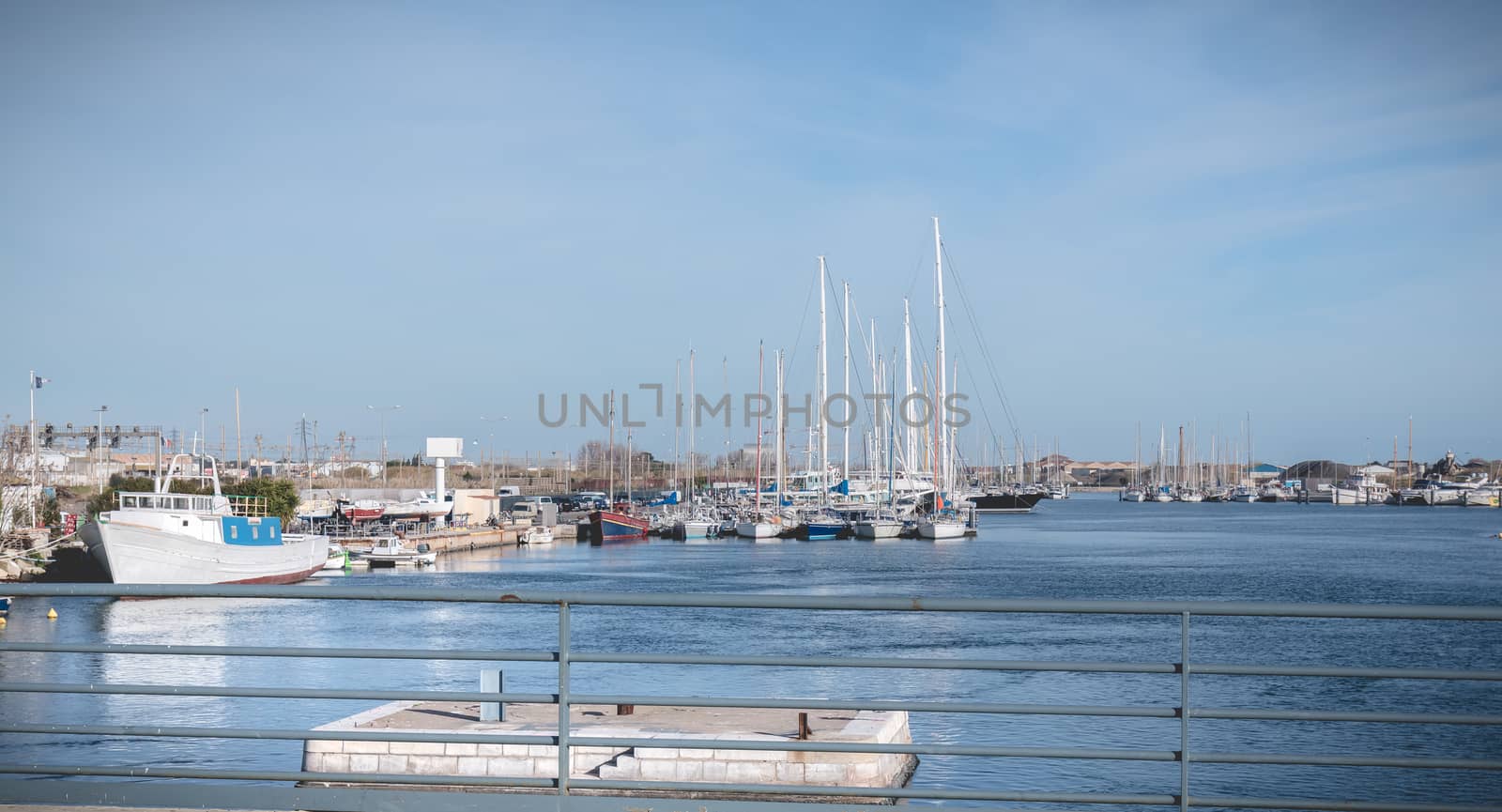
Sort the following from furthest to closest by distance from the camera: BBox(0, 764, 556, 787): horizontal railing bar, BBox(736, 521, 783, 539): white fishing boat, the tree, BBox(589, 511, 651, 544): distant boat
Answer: BBox(589, 511, 651, 544): distant boat → BBox(736, 521, 783, 539): white fishing boat → the tree → BBox(0, 764, 556, 787): horizontal railing bar

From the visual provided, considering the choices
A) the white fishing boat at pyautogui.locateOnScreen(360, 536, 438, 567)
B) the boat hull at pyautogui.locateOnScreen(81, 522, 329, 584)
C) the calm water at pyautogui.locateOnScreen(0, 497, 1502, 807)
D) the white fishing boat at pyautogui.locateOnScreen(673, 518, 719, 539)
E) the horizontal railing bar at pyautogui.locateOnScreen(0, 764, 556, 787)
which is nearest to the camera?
the horizontal railing bar at pyautogui.locateOnScreen(0, 764, 556, 787)

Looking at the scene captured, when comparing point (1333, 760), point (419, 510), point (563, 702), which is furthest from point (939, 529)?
point (563, 702)

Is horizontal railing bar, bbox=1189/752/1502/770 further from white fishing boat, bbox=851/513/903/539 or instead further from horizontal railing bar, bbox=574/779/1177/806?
white fishing boat, bbox=851/513/903/539

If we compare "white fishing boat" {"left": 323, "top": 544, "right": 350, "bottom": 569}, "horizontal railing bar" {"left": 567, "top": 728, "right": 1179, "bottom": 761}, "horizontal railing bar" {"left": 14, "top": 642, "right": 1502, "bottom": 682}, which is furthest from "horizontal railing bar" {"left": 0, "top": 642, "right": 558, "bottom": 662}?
"white fishing boat" {"left": 323, "top": 544, "right": 350, "bottom": 569}

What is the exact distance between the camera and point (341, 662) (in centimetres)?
3350

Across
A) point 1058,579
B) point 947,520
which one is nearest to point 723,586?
point 1058,579

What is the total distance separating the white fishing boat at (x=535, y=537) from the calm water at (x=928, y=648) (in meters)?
13.6

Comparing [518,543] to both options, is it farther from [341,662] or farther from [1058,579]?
[341,662]

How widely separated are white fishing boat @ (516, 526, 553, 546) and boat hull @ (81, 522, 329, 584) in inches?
1746

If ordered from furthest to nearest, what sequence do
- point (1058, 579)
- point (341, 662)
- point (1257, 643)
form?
point (1058, 579) < point (1257, 643) < point (341, 662)

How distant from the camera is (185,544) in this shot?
48500 millimetres

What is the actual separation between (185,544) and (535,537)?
49.9 meters

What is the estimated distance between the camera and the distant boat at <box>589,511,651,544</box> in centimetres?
10069

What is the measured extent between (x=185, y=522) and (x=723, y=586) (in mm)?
23218
